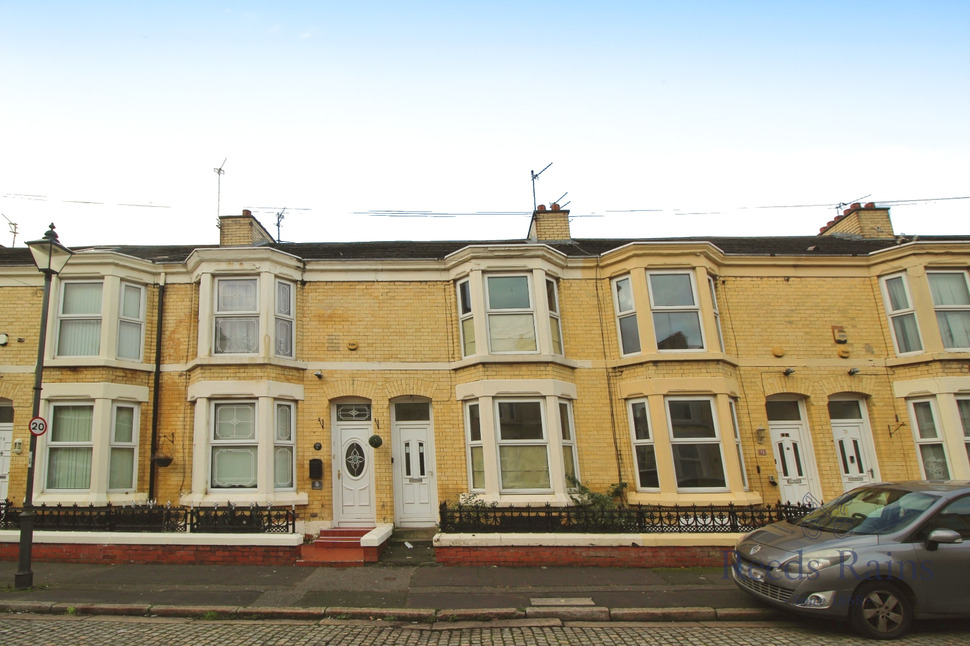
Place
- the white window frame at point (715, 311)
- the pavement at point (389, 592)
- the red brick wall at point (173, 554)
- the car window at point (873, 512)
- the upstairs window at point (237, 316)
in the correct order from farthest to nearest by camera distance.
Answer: the white window frame at point (715, 311), the upstairs window at point (237, 316), the red brick wall at point (173, 554), the pavement at point (389, 592), the car window at point (873, 512)

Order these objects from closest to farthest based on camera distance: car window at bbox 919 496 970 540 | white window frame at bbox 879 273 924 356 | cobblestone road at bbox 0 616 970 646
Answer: cobblestone road at bbox 0 616 970 646, car window at bbox 919 496 970 540, white window frame at bbox 879 273 924 356

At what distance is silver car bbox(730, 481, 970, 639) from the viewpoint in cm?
638

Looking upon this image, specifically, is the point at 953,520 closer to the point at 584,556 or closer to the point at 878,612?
the point at 878,612

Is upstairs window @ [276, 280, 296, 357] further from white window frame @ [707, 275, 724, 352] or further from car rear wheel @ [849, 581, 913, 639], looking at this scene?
car rear wheel @ [849, 581, 913, 639]

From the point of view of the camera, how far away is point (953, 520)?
6.75 metres

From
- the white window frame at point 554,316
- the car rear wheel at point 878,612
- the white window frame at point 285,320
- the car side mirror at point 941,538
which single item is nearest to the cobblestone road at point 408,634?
the car rear wheel at point 878,612

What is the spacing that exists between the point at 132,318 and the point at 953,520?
14034 millimetres

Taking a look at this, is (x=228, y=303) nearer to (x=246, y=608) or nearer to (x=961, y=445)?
(x=246, y=608)

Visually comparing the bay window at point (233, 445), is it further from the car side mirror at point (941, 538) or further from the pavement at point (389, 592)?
the car side mirror at point (941, 538)

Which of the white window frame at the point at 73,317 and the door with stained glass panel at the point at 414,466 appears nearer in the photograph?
the white window frame at the point at 73,317

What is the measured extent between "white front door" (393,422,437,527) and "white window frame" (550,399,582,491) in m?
2.73

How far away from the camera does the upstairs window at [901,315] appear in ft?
42.8

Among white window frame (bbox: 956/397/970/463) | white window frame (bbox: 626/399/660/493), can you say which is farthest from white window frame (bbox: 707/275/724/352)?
white window frame (bbox: 956/397/970/463)

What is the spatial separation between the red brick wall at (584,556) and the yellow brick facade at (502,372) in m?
2.00
